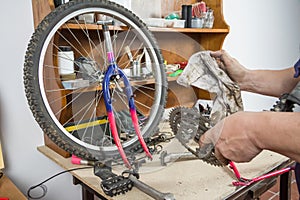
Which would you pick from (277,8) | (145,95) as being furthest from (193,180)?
(277,8)

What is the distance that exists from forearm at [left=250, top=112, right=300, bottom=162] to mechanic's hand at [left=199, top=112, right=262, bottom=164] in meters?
0.01

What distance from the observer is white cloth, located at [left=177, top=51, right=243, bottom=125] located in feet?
Result: 2.02

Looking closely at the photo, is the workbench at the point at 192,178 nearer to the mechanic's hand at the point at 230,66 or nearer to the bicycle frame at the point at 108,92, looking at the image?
the bicycle frame at the point at 108,92

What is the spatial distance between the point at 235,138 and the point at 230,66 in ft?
1.08

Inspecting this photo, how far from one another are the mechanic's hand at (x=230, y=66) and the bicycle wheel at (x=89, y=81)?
16 cm

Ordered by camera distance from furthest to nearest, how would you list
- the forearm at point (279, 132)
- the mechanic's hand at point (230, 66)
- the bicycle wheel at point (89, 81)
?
the mechanic's hand at point (230, 66) < the bicycle wheel at point (89, 81) < the forearm at point (279, 132)

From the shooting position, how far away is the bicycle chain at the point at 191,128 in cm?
60

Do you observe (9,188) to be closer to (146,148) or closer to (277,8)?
(146,148)

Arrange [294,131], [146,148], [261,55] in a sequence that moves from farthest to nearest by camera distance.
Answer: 1. [261,55]
2. [146,148]
3. [294,131]

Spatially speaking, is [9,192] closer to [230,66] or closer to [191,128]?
[191,128]

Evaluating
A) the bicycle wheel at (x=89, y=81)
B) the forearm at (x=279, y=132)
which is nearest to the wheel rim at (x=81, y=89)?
the bicycle wheel at (x=89, y=81)

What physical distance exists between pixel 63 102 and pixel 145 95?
9.5 inches

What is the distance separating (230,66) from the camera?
2.58ft

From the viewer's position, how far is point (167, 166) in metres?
0.81
